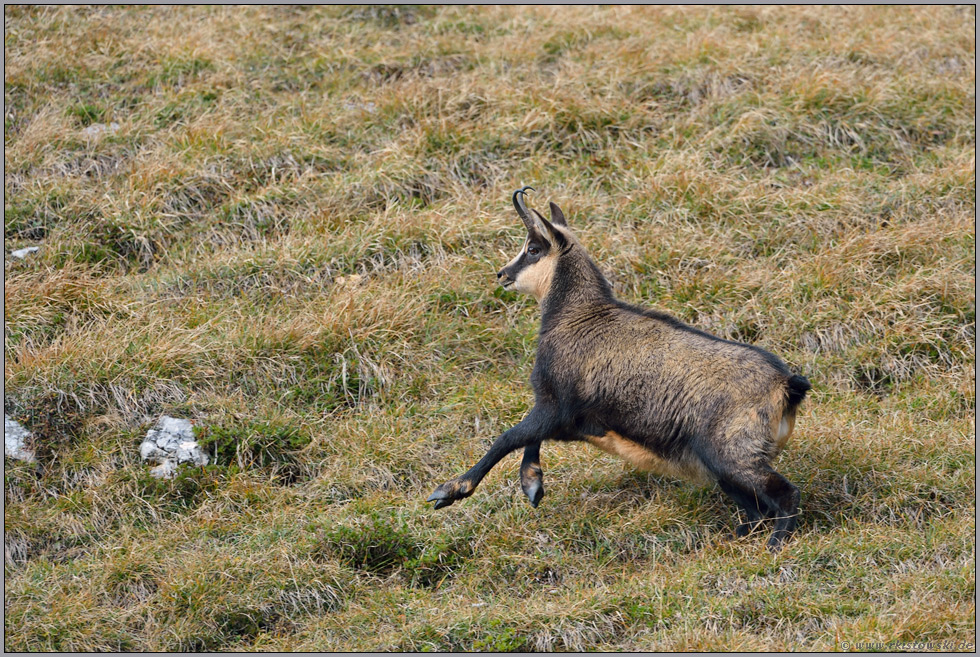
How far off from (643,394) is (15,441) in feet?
14.8

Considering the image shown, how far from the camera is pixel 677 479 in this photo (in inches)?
261

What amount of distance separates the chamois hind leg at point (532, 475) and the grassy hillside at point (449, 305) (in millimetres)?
209

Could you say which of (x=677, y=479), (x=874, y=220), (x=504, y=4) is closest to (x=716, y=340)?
(x=677, y=479)

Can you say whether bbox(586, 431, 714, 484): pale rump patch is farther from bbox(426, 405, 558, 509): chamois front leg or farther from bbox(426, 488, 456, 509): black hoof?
bbox(426, 488, 456, 509): black hoof

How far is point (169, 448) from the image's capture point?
7.14 metres

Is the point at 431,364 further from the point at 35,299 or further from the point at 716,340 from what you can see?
the point at 35,299

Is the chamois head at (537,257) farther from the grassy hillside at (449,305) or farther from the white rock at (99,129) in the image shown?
the white rock at (99,129)

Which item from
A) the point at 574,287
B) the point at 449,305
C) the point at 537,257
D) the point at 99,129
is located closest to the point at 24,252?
the point at 99,129

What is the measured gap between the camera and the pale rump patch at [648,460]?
242 inches

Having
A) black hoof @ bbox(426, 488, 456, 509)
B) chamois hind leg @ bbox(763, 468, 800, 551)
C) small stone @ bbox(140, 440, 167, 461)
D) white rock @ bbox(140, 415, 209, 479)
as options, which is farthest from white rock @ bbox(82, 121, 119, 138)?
chamois hind leg @ bbox(763, 468, 800, 551)

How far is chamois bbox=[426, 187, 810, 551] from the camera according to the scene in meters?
5.84

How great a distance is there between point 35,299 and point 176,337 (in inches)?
51.3

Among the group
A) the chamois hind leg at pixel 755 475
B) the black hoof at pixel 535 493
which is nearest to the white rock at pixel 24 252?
the black hoof at pixel 535 493

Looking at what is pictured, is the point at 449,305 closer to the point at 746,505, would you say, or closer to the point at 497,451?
the point at 497,451
